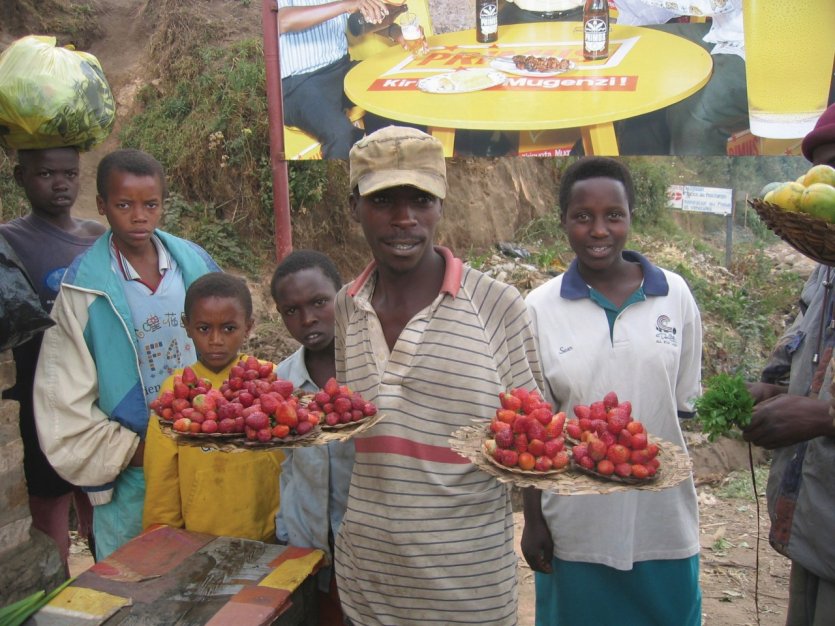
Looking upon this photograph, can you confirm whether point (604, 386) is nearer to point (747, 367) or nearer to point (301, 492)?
point (301, 492)

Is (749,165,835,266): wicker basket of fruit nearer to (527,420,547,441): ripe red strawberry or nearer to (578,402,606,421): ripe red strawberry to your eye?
(578,402,606,421): ripe red strawberry

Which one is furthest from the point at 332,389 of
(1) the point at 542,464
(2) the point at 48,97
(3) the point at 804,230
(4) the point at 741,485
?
(4) the point at 741,485

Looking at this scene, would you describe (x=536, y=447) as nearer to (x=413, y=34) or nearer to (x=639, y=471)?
(x=639, y=471)

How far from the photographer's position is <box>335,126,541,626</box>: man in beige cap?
72.4 inches

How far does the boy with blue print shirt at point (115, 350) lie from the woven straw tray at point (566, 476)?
141cm

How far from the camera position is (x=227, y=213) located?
302 inches

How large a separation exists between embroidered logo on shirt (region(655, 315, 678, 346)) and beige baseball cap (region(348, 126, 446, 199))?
0.95 m


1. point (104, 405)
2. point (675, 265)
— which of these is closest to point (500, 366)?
point (104, 405)

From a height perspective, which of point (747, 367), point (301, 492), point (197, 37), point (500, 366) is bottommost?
point (747, 367)

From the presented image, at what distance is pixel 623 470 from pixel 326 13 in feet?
14.5

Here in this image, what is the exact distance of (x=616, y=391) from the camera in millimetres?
2330

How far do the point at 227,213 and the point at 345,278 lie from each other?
1459mm

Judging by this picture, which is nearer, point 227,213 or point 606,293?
point 606,293

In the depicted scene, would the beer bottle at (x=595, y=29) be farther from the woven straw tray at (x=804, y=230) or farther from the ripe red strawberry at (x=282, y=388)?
the ripe red strawberry at (x=282, y=388)
